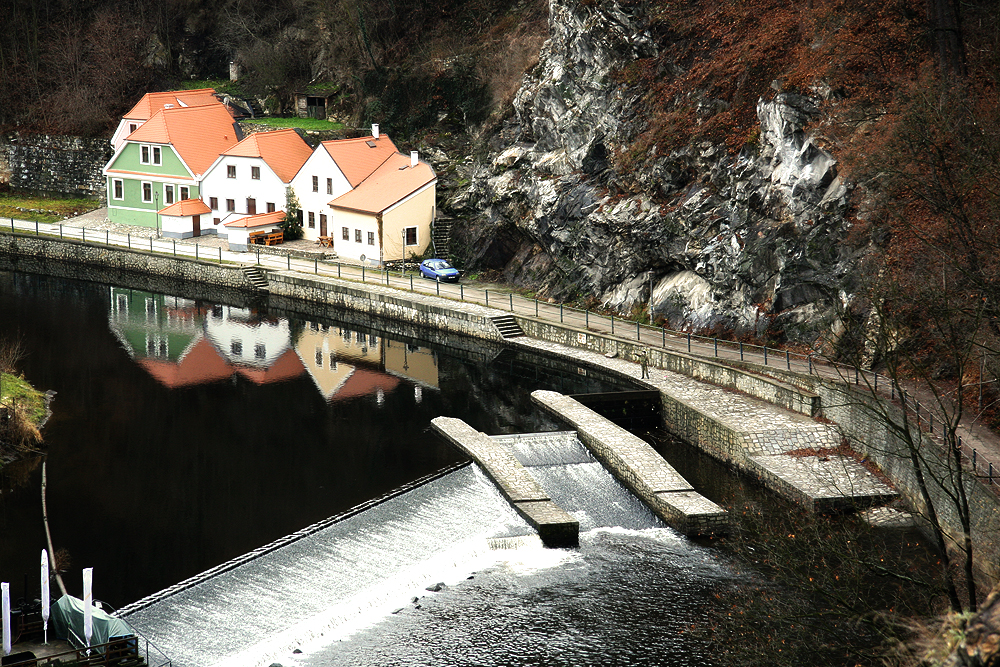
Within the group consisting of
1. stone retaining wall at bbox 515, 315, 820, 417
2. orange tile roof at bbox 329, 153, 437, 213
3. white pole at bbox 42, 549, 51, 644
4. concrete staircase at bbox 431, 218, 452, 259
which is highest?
orange tile roof at bbox 329, 153, 437, 213

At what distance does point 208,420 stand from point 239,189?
30.4m

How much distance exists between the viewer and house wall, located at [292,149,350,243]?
200ft

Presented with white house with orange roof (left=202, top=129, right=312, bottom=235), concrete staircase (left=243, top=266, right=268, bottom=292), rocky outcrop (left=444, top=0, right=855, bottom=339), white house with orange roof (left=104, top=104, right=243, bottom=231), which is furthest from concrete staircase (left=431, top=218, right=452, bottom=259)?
white house with orange roof (left=104, top=104, right=243, bottom=231)

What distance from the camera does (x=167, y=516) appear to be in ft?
96.8

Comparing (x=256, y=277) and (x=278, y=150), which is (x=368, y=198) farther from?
(x=278, y=150)

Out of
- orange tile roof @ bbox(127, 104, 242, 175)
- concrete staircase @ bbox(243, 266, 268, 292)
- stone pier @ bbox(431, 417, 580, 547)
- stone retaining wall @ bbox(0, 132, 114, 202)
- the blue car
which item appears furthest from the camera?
stone retaining wall @ bbox(0, 132, 114, 202)

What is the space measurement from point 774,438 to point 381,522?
12328 mm

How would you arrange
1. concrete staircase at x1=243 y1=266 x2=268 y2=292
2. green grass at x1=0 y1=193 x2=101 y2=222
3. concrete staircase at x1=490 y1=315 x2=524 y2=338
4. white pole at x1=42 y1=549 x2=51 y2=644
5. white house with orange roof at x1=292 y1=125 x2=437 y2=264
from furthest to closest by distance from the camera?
green grass at x1=0 y1=193 x2=101 y2=222 → white house with orange roof at x1=292 y1=125 x2=437 y2=264 → concrete staircase at x1=243 y1=266 x2=268 y2=292 → concrete staircase at x1=490 y1=315 x2=524 y2=338 → white pole at x1=42 y1=549 x2=51 y2=644

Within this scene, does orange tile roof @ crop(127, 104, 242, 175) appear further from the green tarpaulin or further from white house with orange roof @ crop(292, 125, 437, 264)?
the green tarpaulin

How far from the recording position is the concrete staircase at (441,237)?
57844 millimetres

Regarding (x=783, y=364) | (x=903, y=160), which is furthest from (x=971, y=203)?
(x=783, y=364)

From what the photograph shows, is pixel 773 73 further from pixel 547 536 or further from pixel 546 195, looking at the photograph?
pixel 547 536

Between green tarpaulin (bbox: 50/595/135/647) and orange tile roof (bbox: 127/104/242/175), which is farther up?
orange tile roof (bbox: 127/104/242/175)

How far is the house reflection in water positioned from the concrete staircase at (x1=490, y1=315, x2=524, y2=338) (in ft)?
10.3
